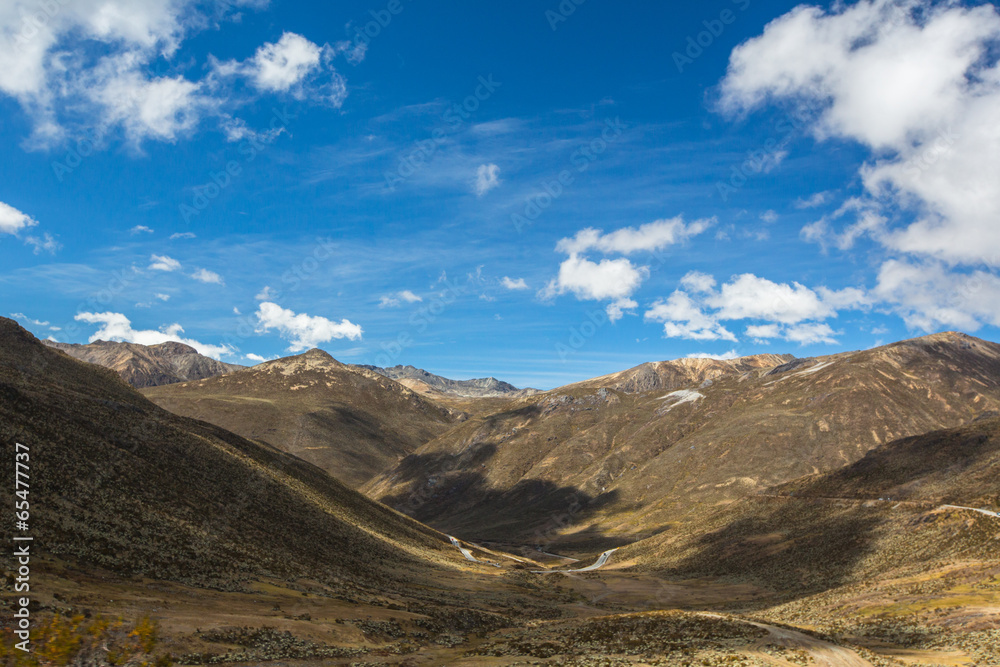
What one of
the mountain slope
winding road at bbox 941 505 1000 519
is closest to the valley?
winding road at bbox 941 505 1000 519

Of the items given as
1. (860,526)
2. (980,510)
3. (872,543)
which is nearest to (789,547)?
(860,526)

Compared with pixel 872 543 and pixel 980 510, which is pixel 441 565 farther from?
pixel 980 510

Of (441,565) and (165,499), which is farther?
(441,565)

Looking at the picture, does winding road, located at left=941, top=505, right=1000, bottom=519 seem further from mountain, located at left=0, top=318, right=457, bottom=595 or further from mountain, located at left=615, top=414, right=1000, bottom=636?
mountain, located at left=0, top=318, right=457, bottom=595

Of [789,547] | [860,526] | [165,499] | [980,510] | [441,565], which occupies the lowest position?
[441,565]

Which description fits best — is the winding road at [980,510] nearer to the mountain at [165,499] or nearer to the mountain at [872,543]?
the mountain at [872,543]

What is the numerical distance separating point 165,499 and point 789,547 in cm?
8078

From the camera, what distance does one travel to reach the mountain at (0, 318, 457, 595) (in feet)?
141

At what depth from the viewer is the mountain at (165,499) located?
141 ft

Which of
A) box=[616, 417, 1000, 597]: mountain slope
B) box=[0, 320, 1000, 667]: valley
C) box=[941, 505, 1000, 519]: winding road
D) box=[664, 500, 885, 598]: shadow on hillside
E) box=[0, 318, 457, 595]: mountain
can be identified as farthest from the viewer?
box=[664, 500, 885, 598]: shadow on hillside

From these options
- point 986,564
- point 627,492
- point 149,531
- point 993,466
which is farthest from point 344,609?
point 627,492

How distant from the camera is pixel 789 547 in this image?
82188mm

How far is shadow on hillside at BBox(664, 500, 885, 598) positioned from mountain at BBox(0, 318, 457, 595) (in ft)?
140

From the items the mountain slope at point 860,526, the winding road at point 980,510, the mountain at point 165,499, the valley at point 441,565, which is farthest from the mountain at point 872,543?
the mountain at point 165,499
